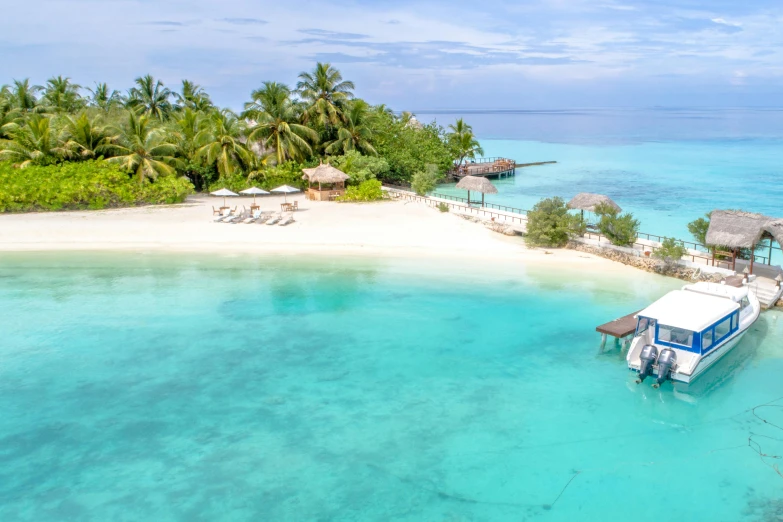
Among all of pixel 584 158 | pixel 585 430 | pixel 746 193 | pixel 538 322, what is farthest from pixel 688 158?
pixel 585 430

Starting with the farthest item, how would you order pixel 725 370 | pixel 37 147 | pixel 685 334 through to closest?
pixel 37 147 < pixel 725 370 < pixel 685 334

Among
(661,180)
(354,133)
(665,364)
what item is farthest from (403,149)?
(665,364)

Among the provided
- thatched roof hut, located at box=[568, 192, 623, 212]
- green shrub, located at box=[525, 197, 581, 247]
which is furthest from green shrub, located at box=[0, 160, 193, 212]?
Result: thatched roof hut, located at box=[568, 192, 623, 212]

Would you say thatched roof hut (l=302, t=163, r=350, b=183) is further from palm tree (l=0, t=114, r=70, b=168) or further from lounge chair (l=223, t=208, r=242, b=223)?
palm tree (l=0, t=114, r=70, b=168)

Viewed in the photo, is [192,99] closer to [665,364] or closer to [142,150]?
[142,150]

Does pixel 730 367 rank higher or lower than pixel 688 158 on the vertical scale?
lower

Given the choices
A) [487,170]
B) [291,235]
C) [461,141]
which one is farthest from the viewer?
[487,170]

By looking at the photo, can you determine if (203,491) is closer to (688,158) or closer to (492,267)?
(492,267)

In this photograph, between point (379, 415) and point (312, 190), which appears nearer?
point (379, 415)
